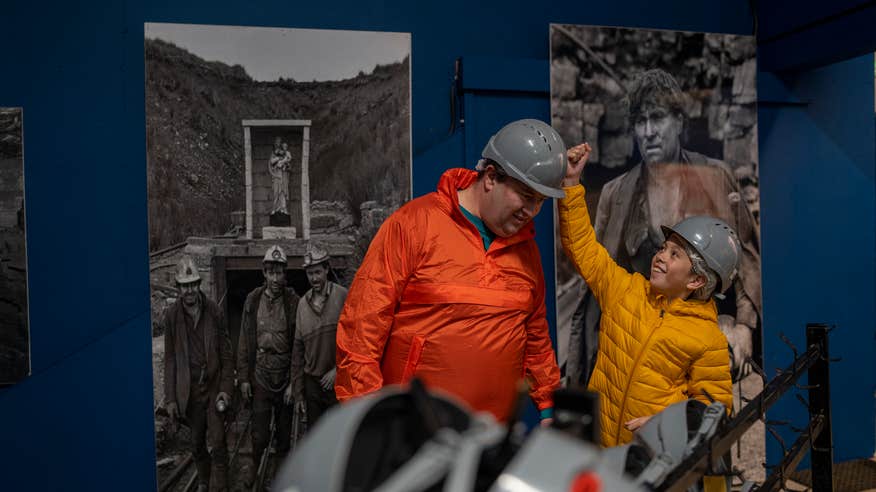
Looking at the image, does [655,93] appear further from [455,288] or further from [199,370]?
[199,370]

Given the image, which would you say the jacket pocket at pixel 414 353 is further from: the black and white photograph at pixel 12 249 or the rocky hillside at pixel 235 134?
the black and white photograph at pixel 12 249

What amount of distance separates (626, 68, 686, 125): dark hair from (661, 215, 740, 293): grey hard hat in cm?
82

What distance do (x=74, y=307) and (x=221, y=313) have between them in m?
0.49

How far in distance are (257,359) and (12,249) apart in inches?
35.3

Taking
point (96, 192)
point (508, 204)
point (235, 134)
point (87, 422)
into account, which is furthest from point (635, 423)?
point (96, 192)

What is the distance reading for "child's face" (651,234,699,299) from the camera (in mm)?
2131

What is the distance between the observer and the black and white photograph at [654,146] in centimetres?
279

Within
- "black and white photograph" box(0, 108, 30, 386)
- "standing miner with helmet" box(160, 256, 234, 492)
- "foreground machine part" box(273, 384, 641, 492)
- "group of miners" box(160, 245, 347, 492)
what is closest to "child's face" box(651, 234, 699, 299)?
"group of miners" box(160, 245, 347, 492)

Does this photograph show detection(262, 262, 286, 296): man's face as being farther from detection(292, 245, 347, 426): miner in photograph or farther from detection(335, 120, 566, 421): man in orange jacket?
detection(335, 120, 566, 421): man in orange jacket

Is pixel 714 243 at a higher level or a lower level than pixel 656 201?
lower

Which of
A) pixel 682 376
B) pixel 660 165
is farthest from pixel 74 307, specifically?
pixel 660 165

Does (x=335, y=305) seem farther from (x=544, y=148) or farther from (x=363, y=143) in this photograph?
(x=544, y=148)

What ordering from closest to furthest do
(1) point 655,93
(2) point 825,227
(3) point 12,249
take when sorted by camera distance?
(3) point 12,249 → (1) point 655,93 → (2) point 825,227

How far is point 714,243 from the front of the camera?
7.00ft
